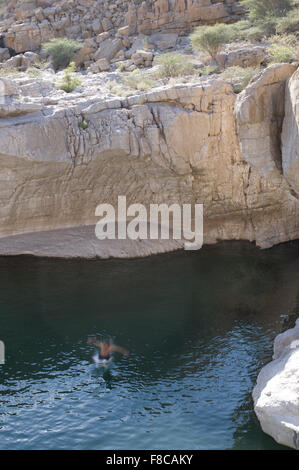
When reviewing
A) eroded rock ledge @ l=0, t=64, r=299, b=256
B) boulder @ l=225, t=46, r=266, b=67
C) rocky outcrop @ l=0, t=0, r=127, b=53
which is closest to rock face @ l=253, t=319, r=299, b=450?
eroded rock ledge @ l=0, t=64, r=299, b=256

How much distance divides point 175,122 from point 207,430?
34.7ft

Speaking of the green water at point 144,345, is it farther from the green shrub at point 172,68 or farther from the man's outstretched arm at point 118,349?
the green shrub at point 172,68

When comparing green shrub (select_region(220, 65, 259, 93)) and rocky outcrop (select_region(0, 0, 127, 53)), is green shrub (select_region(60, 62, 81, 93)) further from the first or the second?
rocky outcrop (select_region(0, 0, 127, 53))

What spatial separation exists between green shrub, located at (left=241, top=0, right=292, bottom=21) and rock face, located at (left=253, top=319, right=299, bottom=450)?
2109 centimetres

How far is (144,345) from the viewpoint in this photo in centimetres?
1277

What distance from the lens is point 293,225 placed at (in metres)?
20.0

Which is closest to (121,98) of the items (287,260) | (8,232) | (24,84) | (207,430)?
(24,84)

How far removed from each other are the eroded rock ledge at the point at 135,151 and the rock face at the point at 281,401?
7.03 meters

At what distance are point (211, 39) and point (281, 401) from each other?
19088 millimetres

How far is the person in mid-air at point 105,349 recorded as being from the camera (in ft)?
39.5

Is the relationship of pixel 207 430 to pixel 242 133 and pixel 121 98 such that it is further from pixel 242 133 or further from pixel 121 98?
pixel 121 98

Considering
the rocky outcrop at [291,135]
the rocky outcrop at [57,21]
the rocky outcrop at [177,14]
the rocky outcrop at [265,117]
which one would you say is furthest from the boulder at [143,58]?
the rocky outcrop at [291,135]

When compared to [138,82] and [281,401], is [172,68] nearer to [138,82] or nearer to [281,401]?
[138,82]

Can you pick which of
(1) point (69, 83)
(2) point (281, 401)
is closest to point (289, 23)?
(1) point (69, 83)
